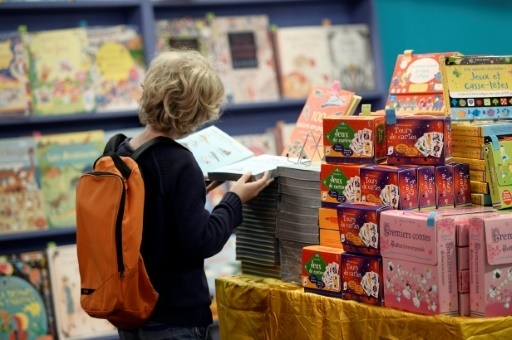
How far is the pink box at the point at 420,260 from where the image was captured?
6.86 feet

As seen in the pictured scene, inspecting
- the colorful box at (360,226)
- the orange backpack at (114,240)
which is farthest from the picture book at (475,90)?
the orange backpack at (114,240)

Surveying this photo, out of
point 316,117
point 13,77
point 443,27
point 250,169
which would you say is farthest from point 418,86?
point 443,27

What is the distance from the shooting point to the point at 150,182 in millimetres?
2299

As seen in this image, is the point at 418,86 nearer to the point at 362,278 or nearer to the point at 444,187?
the point at 444,187

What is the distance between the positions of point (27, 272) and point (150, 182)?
177 cm

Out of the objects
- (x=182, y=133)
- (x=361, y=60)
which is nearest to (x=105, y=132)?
(x=361, y=60)

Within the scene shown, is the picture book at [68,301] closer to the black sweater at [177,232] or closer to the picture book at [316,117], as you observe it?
the picture book at [316,117]

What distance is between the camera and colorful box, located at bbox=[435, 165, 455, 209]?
230cm

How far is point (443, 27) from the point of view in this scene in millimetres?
4789

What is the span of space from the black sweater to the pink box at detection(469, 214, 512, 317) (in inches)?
27.1

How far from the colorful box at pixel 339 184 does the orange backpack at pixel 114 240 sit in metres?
0.46

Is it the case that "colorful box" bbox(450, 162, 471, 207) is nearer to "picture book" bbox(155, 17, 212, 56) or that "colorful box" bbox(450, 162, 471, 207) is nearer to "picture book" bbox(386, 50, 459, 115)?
"picture book" bbox(386, 50, 459, 115)

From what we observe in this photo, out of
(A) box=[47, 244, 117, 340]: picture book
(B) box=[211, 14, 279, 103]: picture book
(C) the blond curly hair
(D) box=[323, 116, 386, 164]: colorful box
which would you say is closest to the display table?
(D) box=[323, 116, 386, 164]: colorful box

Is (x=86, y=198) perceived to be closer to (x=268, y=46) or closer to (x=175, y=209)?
(x=175, y=209)
